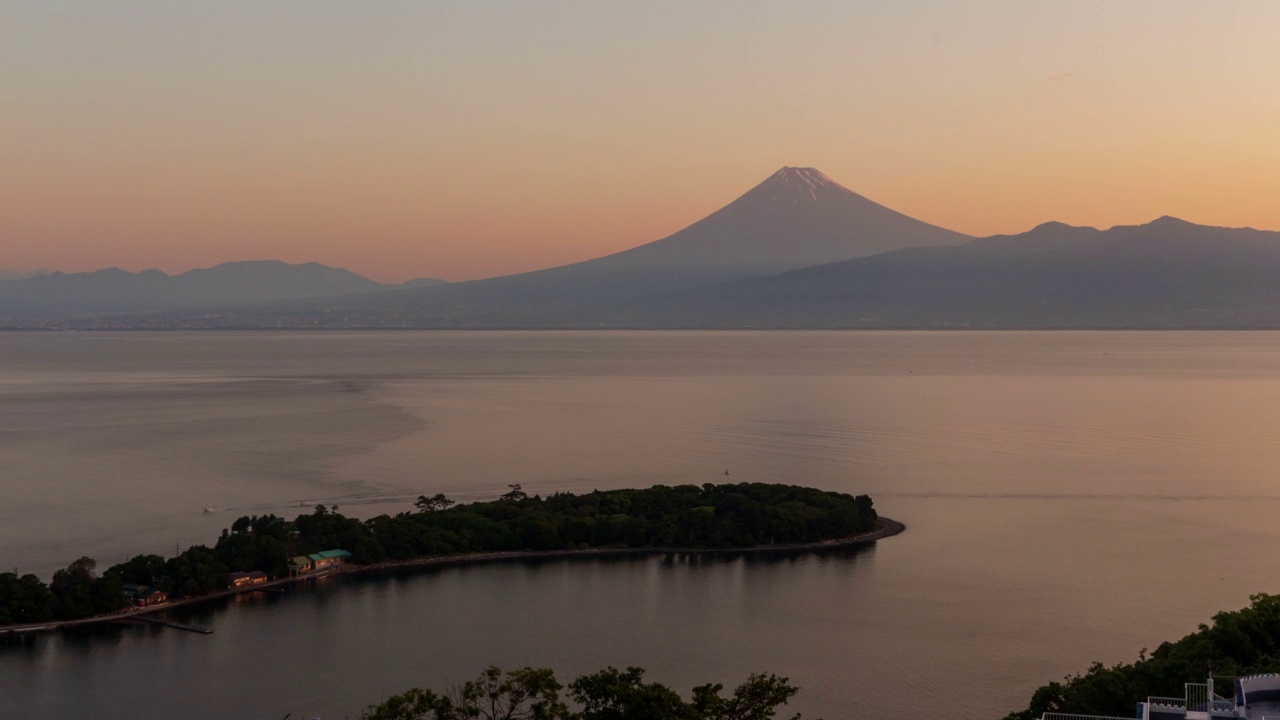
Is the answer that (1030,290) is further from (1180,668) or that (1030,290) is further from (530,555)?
(1180,668)

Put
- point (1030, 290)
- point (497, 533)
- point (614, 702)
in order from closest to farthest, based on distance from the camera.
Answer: point (614, 702)
point (497, 533)
point (1030, 290)

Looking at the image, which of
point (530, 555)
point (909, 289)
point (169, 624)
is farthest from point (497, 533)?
point (909, 289)

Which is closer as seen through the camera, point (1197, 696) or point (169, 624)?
point (1197, 696)

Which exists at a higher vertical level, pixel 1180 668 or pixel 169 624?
pixel 1180 668

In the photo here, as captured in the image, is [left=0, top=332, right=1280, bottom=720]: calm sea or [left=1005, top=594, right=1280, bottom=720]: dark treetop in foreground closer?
[left=1005, top=594, right=1280, bottom=720]: dark treetop in foreground

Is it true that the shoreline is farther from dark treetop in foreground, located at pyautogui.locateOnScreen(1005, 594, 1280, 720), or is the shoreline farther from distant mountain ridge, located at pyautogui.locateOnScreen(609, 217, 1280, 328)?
distant mountain ridge, located at pyautogui.locateOnScreen(609, 217, 1280, 328)

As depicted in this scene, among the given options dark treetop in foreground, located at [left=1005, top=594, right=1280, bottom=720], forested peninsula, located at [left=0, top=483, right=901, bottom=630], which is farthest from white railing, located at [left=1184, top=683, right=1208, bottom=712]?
forested peninsula, located at [left=0, top=483, right=901, bottom=630]

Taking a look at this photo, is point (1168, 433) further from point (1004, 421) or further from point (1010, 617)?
point (1010, 617)
